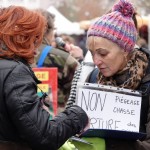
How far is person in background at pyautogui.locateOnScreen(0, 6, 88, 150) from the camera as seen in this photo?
8.39 ft

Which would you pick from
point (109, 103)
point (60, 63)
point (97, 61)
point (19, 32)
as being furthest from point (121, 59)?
point (60, 63)

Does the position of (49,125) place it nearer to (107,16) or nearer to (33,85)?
(33,85)

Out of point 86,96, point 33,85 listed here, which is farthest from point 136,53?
point 33,85

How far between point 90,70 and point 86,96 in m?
0.34

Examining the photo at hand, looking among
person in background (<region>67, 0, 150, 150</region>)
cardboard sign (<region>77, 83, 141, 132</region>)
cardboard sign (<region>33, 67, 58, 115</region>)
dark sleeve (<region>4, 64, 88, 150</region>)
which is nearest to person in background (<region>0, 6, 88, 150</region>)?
dark sleeve (<region>4, 64, 88, 150</region>)

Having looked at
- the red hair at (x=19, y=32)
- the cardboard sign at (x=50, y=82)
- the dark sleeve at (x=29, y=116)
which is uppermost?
the red hair at (x=19, y=32)

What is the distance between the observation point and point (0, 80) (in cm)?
259

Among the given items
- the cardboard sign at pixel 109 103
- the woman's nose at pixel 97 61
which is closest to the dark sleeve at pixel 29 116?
the cardboard sign at pixel 109 103

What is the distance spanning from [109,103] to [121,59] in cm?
30

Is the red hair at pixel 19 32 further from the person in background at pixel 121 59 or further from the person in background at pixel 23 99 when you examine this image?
the person in background at pixel 121 59

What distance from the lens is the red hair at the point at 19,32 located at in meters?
2.69

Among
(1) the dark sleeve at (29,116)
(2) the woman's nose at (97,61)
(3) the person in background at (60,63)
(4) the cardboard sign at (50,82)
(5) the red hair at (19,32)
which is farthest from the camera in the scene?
(3) the person in background at (60,63)

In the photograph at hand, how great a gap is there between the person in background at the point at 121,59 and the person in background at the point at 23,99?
18.3 inches

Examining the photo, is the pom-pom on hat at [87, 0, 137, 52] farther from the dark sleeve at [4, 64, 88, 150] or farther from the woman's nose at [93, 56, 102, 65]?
the dark sleeve at [4, 64, 88, 150]
